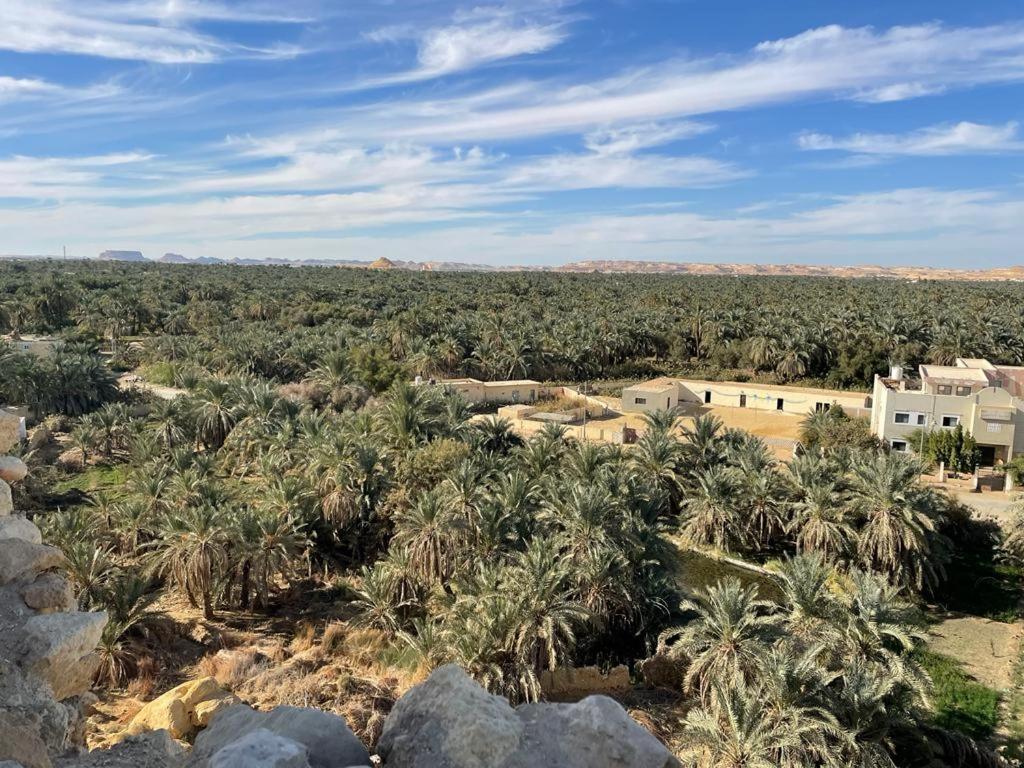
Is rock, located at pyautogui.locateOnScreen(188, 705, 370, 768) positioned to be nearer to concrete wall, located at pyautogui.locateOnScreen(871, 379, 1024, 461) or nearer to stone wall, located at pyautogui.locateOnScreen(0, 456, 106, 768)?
stone wall, located at pyautogui.locateOnScreen(0, 456, 106, 768)

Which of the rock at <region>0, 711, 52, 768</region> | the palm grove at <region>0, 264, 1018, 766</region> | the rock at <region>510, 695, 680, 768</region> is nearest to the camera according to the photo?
the rock at <region>0, 711, 52, 768</region>

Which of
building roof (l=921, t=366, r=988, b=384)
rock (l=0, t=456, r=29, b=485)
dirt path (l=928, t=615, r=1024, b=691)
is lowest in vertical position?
dirt path (l=928, t=615, r=1024, b=691)

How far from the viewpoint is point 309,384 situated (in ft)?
139

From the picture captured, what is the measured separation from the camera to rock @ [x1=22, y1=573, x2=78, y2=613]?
5.95m

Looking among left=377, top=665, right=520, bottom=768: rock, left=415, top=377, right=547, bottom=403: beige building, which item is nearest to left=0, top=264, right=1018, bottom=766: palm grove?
left=415, top=377, right=547, bottom=403: beige building

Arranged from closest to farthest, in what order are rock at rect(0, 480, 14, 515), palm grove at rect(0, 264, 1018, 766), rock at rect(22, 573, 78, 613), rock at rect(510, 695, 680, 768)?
rock at rect(510, 695, 680, 768)
rock at rect(22, 573, 78, 613)
rock at rect(0, 480, 14, 515)
palm grove at rect(0, 264, 1018, 766)

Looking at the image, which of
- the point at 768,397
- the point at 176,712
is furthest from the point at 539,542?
the point at 768,397

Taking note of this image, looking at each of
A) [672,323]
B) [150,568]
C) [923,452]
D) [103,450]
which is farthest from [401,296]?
[150,568]

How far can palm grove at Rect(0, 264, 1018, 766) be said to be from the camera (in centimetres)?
1342

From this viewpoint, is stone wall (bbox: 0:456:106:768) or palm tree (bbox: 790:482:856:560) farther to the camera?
palm tree (bbox: 790:482:856:560)

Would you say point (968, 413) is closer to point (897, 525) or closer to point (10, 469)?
point (897, 525)

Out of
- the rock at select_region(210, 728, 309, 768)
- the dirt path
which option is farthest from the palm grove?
the rock at select_region(210, 728, 309, 768)

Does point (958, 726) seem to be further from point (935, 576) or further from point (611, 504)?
point (611, 504)

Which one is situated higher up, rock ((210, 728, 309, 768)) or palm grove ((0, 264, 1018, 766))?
rock ((210, 728, 309, 768))
